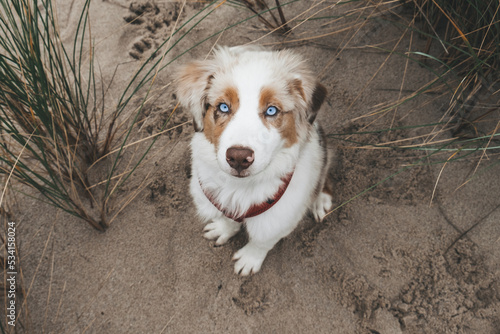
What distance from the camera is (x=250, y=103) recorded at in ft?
5.49

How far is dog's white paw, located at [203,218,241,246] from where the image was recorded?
8.27ft

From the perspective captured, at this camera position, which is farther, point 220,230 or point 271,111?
point 220,230

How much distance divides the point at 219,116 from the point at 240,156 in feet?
1.08

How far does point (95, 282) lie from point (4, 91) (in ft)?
4.49

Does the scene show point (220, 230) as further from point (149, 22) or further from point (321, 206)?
point (149, 22)

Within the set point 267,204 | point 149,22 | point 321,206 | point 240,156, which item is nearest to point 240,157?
point 240,156

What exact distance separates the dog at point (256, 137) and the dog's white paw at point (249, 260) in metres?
0.08

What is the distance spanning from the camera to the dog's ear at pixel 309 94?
1.88 meters

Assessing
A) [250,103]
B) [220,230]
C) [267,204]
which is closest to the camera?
[250,103]

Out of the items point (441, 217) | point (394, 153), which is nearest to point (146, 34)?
point (394, 153)

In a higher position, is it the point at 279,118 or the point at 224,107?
the point at 224,107

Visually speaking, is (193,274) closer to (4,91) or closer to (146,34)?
(4,91)

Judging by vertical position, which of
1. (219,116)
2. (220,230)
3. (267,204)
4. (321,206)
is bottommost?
(321,206)

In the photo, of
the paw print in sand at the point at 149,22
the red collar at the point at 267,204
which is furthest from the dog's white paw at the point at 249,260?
the paw print in sand at the point at 149,22
